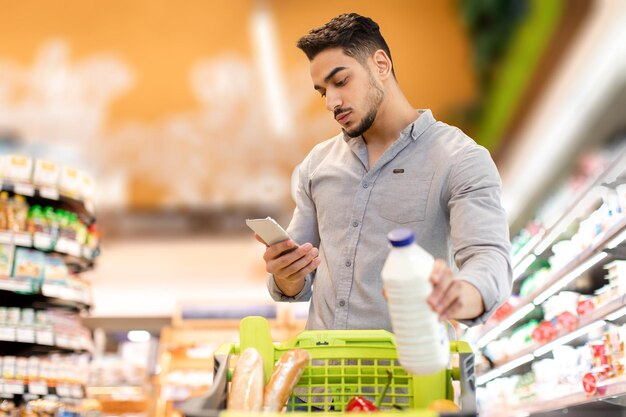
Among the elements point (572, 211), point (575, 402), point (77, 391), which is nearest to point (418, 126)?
point (572, 211)

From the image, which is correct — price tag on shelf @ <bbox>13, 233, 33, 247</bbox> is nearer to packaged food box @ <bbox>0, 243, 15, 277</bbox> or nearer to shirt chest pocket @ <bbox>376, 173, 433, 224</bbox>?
packaged food box @ <bbox>0, 243, 15, 277</bbox>

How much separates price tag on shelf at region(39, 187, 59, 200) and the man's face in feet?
8.66

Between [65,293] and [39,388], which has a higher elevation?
[65,293]

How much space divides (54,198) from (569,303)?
303 cm

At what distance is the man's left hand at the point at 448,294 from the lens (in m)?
1.18

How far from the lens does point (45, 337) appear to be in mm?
3904

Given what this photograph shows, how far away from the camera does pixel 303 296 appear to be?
1.95m

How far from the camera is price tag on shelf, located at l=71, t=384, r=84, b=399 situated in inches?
159

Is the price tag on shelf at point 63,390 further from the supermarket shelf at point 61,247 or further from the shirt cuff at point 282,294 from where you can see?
the shirt cuff at point 282,294

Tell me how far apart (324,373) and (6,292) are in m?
3.10

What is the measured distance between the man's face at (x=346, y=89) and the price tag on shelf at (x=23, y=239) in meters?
2.64

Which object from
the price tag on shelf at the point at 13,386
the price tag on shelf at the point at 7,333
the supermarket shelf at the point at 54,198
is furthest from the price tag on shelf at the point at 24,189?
the price tag on shelf at the point at 13,386

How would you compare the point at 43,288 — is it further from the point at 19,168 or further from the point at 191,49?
the point at 191,49

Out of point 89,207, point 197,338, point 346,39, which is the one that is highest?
point 89,207
